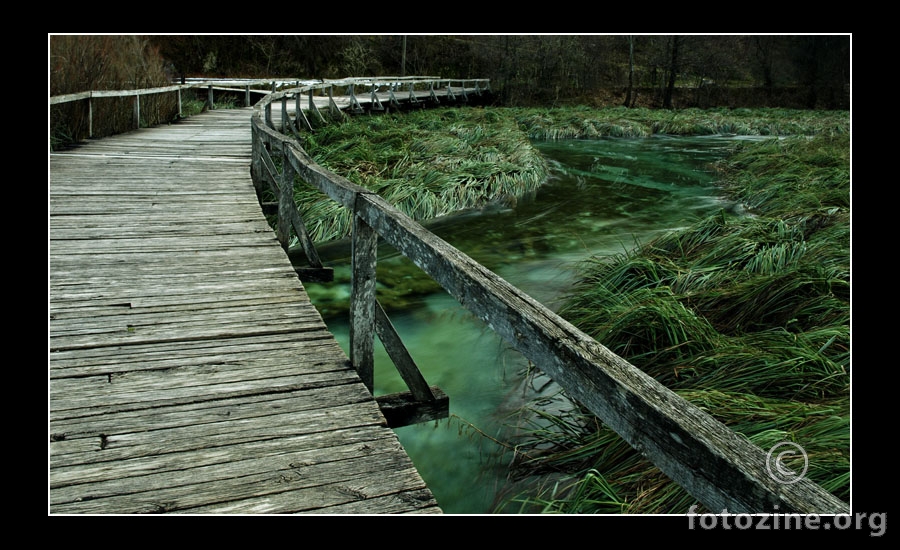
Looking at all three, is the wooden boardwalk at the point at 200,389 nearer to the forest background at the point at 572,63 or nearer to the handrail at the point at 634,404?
the handrail at the point at 634,404

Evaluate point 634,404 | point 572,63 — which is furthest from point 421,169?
point 572,63

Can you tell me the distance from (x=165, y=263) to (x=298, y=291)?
125 cm

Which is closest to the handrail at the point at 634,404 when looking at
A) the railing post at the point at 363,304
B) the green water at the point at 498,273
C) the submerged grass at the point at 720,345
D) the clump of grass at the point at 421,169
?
the railing post at the point at 363,304

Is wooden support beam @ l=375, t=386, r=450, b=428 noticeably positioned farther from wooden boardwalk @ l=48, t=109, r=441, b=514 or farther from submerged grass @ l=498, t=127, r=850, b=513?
submerged grass @ l=498, t=127, r=850, b=513

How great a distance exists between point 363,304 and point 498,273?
4.35 meters

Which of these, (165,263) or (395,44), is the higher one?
(395,44)

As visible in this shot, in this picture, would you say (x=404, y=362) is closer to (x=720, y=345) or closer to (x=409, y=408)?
(x=409, y=408)

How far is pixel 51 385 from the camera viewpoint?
2.93 m

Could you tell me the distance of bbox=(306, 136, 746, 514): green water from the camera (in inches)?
150

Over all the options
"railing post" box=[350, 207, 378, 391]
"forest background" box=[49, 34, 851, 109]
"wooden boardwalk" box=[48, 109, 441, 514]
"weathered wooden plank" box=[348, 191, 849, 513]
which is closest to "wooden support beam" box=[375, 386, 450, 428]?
"railing post" box=[350, 207, 378, 391]

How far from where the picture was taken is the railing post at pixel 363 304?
3.27 metres

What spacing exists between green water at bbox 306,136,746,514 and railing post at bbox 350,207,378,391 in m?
0.79
